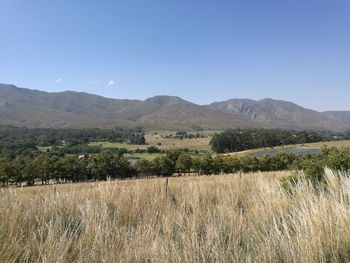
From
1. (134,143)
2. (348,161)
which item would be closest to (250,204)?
(348,161)

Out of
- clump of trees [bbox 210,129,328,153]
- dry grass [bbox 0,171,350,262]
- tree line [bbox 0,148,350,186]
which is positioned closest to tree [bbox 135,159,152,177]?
tree line [bbox 0,148,350,186]

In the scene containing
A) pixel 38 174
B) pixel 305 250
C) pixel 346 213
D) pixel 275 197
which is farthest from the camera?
pixel 38 174

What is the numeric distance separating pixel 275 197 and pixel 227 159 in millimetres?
78450

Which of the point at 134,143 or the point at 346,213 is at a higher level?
the point at 346,213

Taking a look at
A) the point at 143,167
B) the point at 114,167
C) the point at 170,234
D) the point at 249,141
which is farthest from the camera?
the point at 249,141

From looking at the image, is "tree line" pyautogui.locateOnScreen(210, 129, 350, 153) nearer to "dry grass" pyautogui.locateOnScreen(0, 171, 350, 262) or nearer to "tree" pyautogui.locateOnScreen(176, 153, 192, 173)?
"tree" pyautogui.locateOnScreen(176, 153, 192, 173)

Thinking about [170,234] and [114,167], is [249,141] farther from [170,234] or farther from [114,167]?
[170,234]

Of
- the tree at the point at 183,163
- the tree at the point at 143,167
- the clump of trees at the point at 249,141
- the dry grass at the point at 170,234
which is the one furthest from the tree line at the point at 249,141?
the dry grass at the point at 170,234

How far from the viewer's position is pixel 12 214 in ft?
13.2

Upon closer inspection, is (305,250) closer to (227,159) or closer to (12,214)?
(12,214)

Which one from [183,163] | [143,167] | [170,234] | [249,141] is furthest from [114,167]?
[170,234]

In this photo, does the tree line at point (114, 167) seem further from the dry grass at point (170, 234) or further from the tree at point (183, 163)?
the dry grass at point (170, 234)

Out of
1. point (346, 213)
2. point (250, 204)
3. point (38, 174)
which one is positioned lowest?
point (38, 174)

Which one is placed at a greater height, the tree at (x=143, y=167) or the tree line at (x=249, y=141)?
the tree line at (x=249, y=141)
